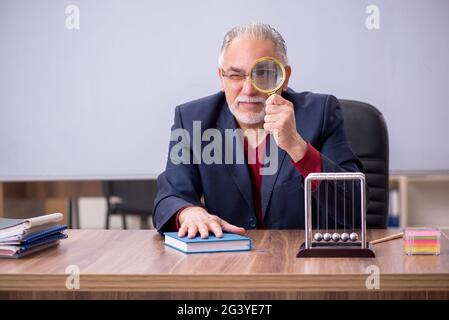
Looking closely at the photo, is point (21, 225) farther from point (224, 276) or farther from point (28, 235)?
point (224, 276)

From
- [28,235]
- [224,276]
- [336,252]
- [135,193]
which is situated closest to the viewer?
[224,276]

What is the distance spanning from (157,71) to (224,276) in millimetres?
1970

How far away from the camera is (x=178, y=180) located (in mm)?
2160

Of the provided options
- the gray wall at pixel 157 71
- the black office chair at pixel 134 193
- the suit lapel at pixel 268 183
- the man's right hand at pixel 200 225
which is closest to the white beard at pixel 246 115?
the suit lapel at pixel 268 183

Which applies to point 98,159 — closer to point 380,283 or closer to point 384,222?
point 384,222

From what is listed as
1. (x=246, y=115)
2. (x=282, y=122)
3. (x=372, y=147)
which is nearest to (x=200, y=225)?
(x=282, y=122)

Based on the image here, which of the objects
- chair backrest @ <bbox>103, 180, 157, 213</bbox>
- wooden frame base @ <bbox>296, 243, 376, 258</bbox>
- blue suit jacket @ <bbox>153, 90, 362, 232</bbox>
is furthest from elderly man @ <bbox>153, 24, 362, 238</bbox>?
chair backrest @ <bbox>103, 180, 157, 213</bbox>

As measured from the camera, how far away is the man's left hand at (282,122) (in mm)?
1792

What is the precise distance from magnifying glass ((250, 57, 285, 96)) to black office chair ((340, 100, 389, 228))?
2.29ft

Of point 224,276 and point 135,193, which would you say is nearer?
point 224,276

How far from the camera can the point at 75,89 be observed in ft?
10.7

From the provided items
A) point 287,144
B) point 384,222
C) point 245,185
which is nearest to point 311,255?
point 287,144

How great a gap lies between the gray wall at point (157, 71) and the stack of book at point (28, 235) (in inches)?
58.2

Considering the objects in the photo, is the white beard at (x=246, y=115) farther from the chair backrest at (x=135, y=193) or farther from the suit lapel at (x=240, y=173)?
the chair backrest at (x=135, y=193)
